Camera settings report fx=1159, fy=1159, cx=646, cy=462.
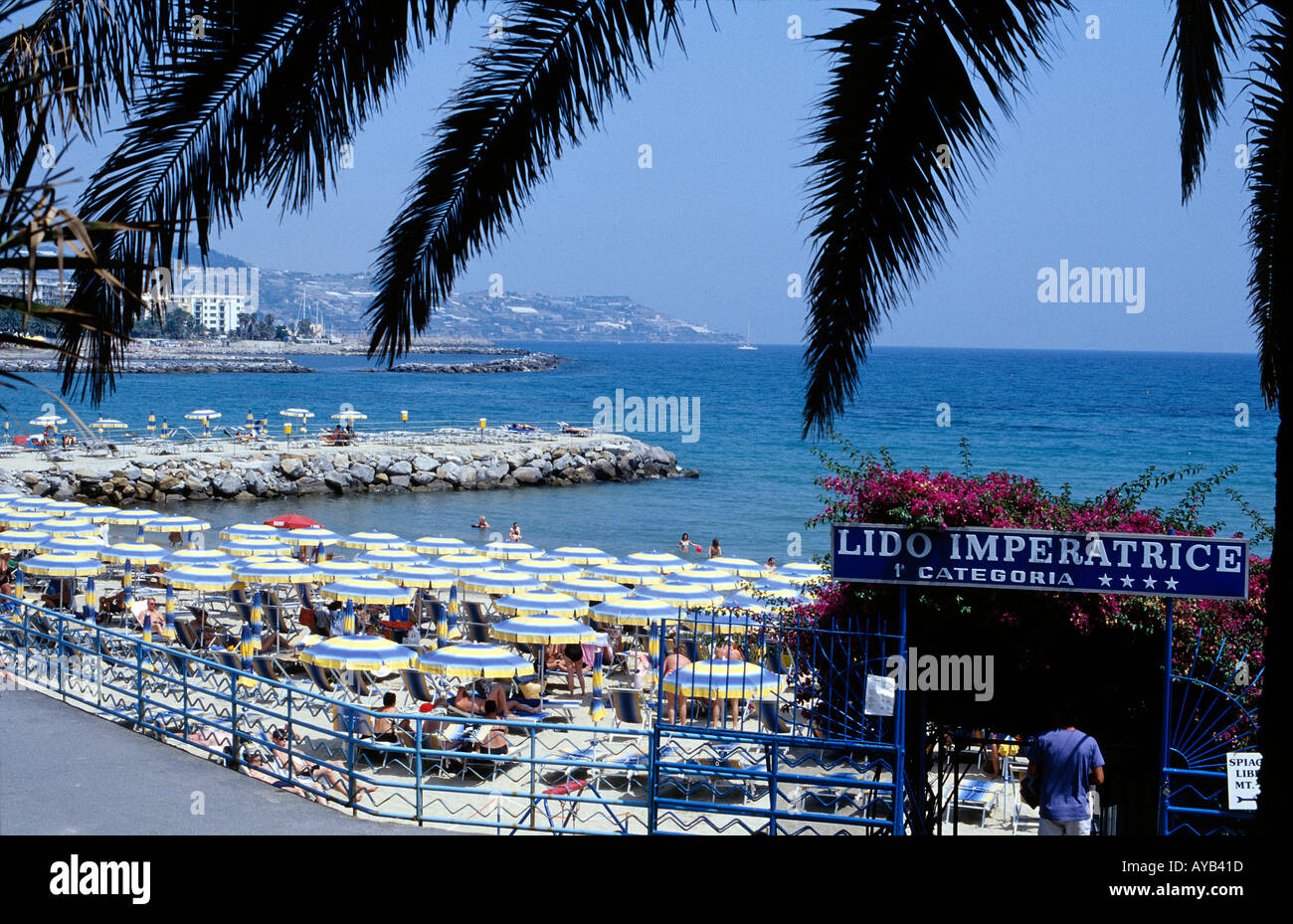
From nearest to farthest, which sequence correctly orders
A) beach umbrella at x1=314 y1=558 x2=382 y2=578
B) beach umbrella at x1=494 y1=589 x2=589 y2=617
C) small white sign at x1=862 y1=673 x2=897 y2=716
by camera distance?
small white sign at x1=862 y1=673 x2=897 y2=716 → beach umbrella at x1=494 y1=589 x2=589 y2=617 → beach umbrella at x1=314 y1=558 x2=382 y2=578

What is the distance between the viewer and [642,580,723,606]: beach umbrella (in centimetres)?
1683

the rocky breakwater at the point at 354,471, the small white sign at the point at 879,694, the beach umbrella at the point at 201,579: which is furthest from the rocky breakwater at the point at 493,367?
the small white sign at the point at 879,694

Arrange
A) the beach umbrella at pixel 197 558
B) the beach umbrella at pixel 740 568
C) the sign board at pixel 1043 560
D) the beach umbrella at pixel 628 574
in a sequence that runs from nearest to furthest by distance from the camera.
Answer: the sign board at pixel 1043 560 → the beach umbrella at pixel 197 558 → the beach umbrella at pixel 628 574 → the beach umbrella at pixel 740 568

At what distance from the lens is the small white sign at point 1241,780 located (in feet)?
20.1

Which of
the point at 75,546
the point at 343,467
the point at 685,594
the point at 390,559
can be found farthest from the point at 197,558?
the point at 343,467

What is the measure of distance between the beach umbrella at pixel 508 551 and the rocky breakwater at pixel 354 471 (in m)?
21.3

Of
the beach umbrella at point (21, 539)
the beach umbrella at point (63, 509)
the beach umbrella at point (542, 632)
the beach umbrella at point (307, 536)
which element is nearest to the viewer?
the beach umbrella at point (542, 632)

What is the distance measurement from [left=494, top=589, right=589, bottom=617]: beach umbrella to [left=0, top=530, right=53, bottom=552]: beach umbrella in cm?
946

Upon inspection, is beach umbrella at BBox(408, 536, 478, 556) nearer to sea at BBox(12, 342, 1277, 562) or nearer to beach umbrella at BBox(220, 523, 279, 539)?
beach umbrella at BBox(220, 523, 279, 539)

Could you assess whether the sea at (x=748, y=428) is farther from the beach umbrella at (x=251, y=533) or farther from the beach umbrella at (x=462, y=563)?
the beach umbrella at (x=462, y=563)

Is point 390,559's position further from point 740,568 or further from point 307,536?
point 740,568

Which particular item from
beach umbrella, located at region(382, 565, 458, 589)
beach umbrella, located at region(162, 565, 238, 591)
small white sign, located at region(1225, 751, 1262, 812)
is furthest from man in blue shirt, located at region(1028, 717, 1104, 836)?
beach umbrella, located at region(162, 565, 238, 591)
